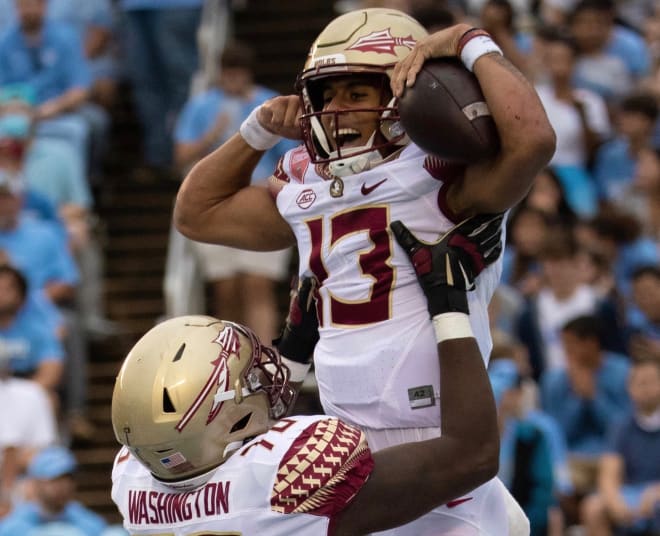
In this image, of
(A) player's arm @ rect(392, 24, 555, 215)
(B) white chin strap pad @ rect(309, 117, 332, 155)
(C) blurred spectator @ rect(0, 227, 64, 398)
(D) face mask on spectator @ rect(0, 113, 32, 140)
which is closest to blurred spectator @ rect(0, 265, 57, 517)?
(C) blurred spectator @ rect(0, 227, 64, 398)

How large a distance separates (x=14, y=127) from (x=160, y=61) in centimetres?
145

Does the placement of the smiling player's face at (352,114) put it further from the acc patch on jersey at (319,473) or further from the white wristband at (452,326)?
the acc patch on jersey at (319,473)

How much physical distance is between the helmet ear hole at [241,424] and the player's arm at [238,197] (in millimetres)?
786

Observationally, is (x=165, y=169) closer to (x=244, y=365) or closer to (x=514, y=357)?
(x=514, y=357)

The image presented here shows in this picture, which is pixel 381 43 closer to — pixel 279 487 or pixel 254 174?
pixel 279 487

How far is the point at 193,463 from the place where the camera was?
394 centimetres

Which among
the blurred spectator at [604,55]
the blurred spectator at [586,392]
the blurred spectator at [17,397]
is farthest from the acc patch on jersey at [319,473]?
the blurred spectator at [604,55]

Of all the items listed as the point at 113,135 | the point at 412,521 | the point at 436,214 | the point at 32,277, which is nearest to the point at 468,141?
the point at 436,214

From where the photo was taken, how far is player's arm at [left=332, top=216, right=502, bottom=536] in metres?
3.91

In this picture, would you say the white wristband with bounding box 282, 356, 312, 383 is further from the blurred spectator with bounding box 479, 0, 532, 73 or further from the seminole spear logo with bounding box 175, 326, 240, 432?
the blurred spectator with bounding box 479, 0, 532, 73

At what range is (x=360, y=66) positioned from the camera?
4188 millimetres

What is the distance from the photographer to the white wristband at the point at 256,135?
4676mm

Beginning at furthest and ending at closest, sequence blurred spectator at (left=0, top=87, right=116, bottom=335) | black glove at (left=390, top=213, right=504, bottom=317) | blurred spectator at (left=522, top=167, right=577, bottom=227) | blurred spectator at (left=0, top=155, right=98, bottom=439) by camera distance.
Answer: blurred spectator at (left=0, top=87, right=116, bottom=335)
blurred spectator at (left=522, top=167, right=577, bottom=227)
blurred spectator at (left=0, top=155, right=98, bottom=439)
black glove at (left=390, top=213, right=504, bottom=317)

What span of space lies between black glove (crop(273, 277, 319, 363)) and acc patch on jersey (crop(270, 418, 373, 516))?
604mm
